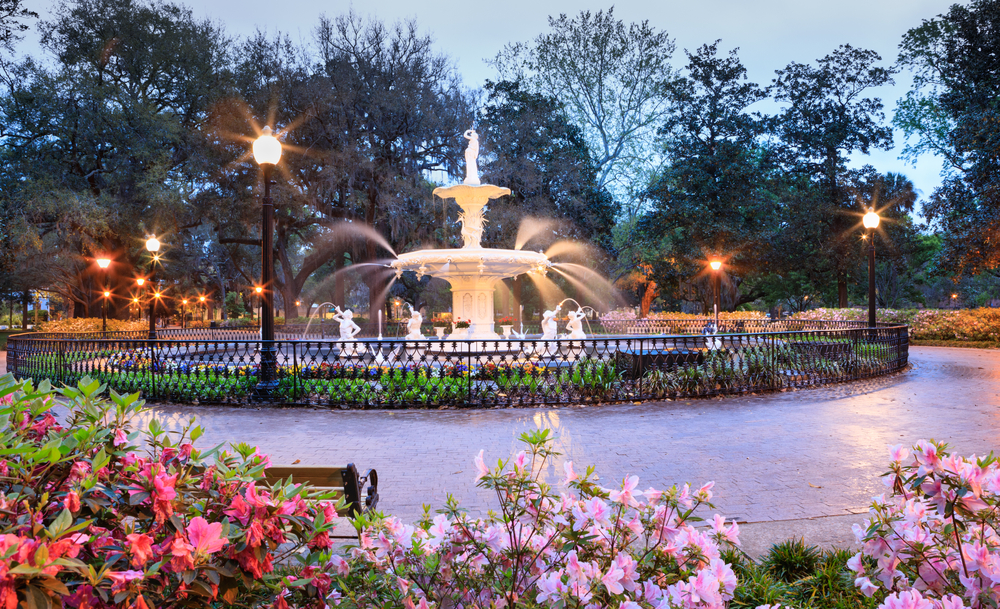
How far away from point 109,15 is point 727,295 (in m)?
42.2

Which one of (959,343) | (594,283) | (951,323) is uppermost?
(594,283)

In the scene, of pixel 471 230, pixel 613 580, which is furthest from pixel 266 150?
pixel 613 580

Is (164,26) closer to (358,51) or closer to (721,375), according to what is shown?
(358,51)

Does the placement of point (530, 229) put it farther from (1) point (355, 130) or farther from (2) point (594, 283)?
(2) point (594, 283)

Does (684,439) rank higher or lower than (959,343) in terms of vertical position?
lower

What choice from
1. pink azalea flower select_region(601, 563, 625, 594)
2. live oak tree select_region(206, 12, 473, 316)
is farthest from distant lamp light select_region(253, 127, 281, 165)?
live oak tree select_region(206, 12, 473, 316)

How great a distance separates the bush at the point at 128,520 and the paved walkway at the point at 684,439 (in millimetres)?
2611

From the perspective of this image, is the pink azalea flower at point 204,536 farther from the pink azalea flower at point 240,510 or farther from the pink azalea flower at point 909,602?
the pink azalea flower at point 909,602

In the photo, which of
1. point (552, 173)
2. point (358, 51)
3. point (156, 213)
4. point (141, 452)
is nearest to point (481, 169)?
point (552, 173)

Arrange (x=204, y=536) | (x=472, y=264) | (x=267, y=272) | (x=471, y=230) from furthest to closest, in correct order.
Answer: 1. (x=471, y=230)
2. (x=472, y=264)
3. (x=267, y=272)
4. (x=204, y=536)

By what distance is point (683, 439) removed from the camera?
6.66 metres

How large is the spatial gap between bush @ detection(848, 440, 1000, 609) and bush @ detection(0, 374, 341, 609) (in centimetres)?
189

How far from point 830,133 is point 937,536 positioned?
3688cm

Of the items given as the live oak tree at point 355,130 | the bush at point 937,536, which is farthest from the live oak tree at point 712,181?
the bush at point 937,536
